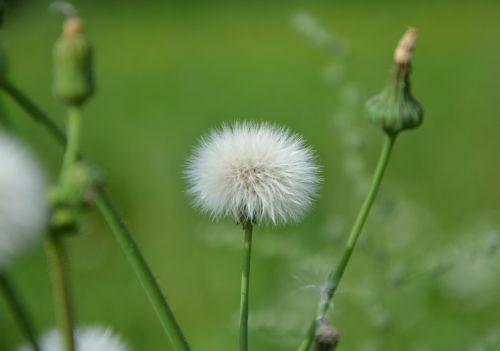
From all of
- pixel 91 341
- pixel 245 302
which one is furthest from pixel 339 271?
Answer: pixel 91 341

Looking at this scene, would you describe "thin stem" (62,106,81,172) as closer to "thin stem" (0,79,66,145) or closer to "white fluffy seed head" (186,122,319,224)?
"thin stem" (0,79,66,145)

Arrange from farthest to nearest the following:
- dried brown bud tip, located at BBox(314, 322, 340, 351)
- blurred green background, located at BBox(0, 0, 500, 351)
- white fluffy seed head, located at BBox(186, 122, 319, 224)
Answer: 1. blurred green background, located at BBox(0, 0, 500, 351)
2. white fluffy seed head, located at BBox(186, 122, 319, 224)
3. dried brown bud tip, located at BBox(314, 322, 340, 351)

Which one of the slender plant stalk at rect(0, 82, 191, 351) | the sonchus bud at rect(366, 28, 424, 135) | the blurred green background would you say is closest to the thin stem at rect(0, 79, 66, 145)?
the slender plant stalk at rect(0, 82, 191, 351)

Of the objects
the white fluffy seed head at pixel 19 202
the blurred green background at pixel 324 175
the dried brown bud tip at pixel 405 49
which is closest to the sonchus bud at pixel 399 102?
the dried brown bud tip at pixel 405 49

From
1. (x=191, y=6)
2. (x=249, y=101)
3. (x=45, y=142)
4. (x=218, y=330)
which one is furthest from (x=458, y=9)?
(x=218, y=330)

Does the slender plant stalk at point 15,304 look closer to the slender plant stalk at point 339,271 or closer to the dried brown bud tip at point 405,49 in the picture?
the slender plant stalk at point 339,271

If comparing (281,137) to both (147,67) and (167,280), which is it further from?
(147,67)
